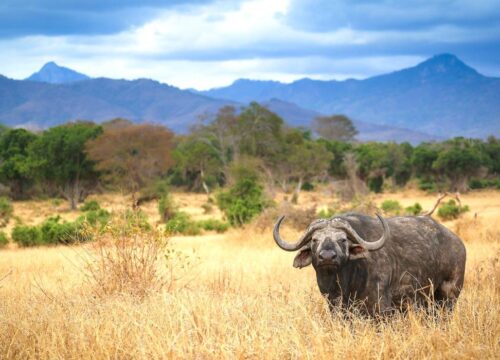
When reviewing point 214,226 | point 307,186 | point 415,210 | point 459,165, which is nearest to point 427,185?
point 459,165

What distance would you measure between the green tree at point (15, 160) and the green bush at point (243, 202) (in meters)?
19.9

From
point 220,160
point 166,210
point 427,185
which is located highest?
point 220,160

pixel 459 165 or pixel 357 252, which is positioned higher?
pixel 357 252

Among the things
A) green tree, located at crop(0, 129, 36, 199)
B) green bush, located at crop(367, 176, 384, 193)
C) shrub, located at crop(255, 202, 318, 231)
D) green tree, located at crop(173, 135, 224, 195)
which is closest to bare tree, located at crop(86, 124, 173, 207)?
green tree, located at crop(0, 129, 36, 199)

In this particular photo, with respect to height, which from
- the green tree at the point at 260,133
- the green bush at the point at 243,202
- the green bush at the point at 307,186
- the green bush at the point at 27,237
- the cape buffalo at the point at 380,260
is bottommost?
the green bush at the point at 307,186

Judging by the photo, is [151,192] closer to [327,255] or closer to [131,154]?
[131,154]

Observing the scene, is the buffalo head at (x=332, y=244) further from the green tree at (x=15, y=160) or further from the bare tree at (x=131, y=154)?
the green tree at (x=15, y=160)

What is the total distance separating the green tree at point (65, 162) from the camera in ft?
127

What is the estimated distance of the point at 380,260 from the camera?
19.5 feet

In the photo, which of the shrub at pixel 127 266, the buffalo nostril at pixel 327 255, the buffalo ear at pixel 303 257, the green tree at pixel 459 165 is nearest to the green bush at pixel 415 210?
the shrub at pixel 127 266

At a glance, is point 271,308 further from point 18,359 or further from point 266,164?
point 266,164

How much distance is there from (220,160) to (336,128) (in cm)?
7616

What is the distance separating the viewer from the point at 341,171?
50062mm

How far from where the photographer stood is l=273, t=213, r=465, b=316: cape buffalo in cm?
565
